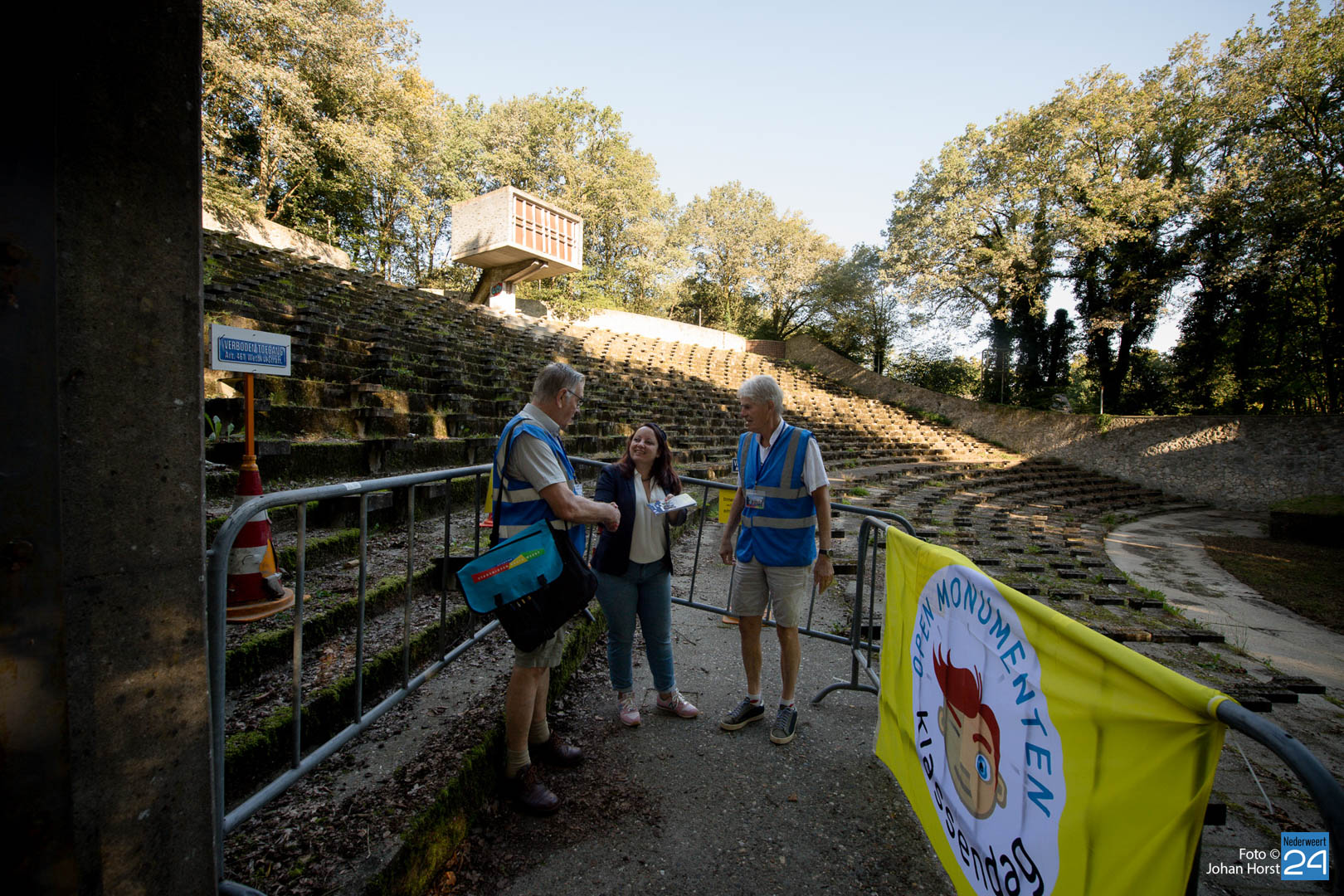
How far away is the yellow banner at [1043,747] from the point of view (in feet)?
3.50

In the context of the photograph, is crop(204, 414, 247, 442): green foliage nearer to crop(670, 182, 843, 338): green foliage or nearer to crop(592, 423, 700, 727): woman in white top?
crop(592, 423, 700, 727): woman in white top

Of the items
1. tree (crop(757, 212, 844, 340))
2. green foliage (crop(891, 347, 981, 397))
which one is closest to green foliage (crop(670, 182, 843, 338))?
tree (crop(757, 212, 844, 340))

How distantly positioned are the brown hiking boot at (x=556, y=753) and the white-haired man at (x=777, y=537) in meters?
0.81

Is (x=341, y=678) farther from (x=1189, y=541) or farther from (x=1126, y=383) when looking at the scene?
(x=1126, y=383)

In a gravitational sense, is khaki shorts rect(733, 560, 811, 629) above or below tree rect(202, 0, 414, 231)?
below

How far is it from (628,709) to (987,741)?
1.80 m

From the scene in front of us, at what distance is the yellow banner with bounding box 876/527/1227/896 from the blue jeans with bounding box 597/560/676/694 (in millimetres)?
1218

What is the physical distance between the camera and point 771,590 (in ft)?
9.36

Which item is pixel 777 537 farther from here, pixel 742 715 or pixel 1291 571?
pixel 1291 571

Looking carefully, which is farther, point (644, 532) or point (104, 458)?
point (644, 532)

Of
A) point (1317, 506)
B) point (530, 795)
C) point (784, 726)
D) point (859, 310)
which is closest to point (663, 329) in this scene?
point (859, 310)

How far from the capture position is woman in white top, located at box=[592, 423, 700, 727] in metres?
2.74

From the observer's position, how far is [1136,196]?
19016mm

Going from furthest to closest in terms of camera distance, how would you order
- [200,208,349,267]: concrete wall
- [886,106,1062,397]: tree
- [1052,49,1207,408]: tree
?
[886,106,1062,397]: tree, [1052,49,1207,408]: tree, [200,208,349,267]: concrete wall
